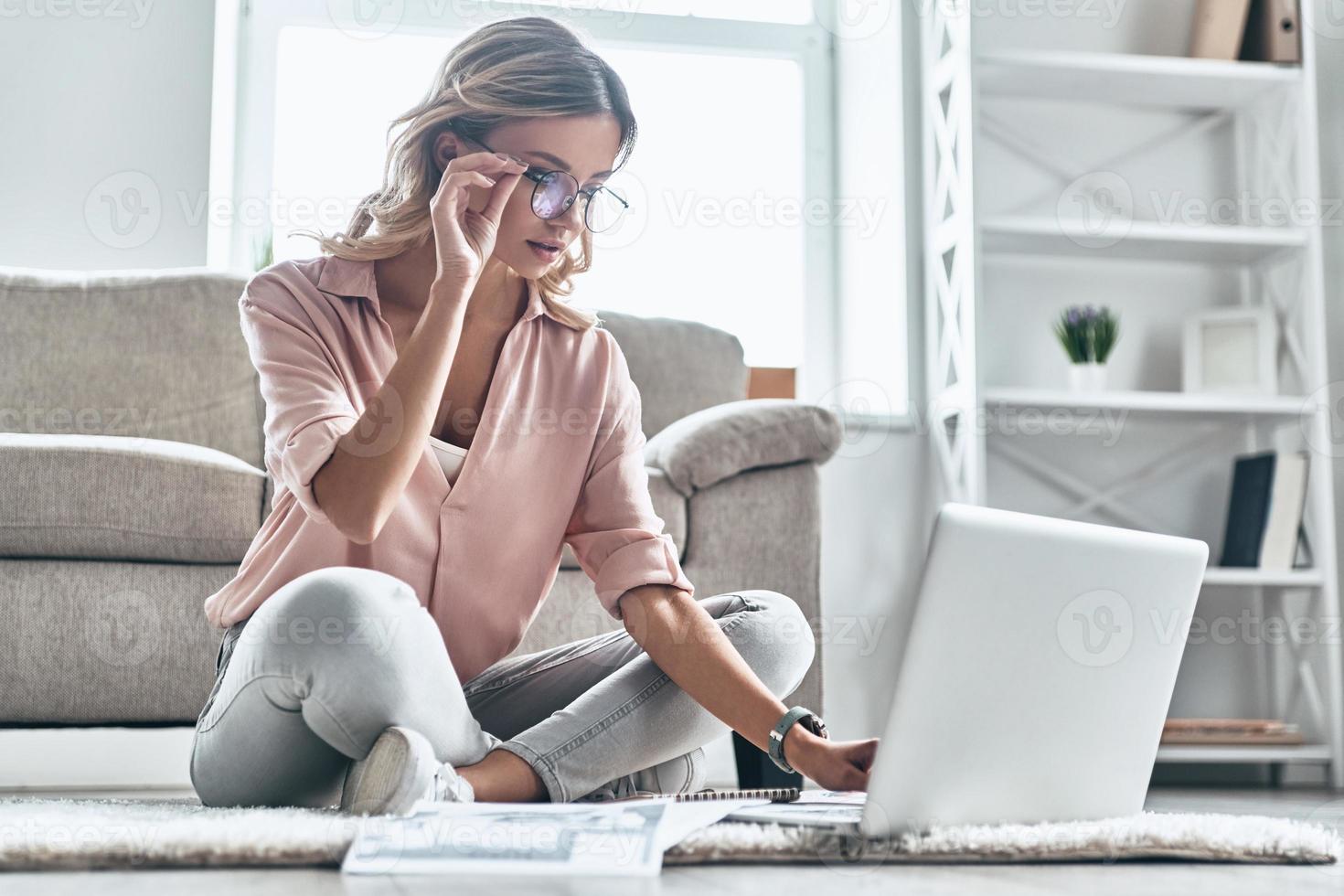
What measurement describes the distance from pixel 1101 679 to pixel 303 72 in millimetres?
2555

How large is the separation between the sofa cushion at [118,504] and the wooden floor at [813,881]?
3.28ft

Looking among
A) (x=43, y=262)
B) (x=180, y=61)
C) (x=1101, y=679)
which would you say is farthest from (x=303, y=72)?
(x=1101, y=679)

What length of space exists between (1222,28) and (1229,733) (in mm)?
1500

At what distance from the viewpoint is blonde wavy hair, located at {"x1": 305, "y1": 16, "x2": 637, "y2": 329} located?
47.9 inches

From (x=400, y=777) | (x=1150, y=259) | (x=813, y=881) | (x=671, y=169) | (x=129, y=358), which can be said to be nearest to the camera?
(x=813, y=881)

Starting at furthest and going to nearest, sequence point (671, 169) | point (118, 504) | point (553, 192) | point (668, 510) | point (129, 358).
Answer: point (671, 169)
point (129, 358)
point (668, 510)
point (118, 504)
point (553, 192)

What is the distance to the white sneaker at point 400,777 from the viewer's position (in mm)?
924

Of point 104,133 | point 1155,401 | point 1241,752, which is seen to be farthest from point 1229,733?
point 104,133

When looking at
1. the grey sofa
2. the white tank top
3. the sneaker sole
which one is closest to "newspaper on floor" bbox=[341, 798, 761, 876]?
the sneaker sole

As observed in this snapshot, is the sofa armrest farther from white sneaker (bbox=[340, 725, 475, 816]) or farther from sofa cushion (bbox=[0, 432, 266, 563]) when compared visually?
white sneaker (bbox=[340, 725, 475, 816])

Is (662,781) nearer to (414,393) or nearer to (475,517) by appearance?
(475,517)

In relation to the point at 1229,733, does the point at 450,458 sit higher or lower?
higher

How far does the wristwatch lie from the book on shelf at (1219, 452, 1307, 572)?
1.87m

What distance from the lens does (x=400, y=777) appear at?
3.03 ft
